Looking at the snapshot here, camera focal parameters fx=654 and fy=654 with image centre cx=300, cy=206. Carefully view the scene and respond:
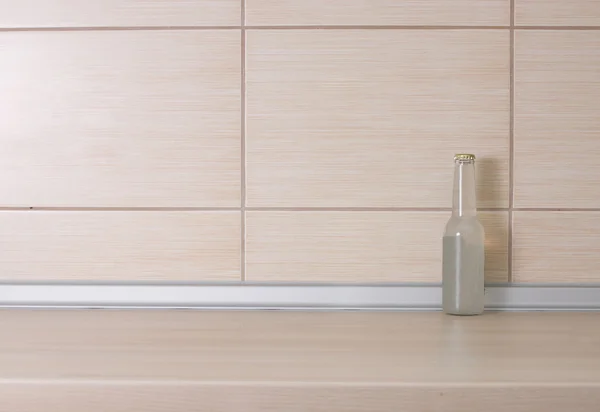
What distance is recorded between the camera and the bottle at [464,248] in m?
0.96

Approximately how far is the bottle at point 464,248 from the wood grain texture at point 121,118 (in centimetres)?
35

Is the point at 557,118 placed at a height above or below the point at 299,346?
above

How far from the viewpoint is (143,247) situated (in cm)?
107

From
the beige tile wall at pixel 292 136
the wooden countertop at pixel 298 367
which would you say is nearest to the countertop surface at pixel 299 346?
the wooden countertop at pixel 298 367

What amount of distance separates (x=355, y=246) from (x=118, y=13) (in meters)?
0.54

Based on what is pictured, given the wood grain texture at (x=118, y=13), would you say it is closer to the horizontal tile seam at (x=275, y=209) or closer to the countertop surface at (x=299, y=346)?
the horizontal tile seam at (x=275, y=209)

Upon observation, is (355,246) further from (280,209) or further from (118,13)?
(118,13)

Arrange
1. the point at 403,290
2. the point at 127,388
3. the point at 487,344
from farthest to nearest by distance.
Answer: the point at 403,290 < the point at 487,344 < the point at 127,388

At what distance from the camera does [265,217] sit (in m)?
1.06

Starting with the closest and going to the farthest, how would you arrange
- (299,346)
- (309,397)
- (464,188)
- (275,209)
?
(309,397)
(299,346)
(464,188)
(275,209)

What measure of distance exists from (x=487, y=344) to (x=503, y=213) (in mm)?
348

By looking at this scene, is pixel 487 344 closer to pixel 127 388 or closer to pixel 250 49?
pixel 127 388

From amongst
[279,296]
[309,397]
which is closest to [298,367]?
[309,397]

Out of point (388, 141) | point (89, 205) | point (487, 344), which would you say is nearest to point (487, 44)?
point (388, 141)
